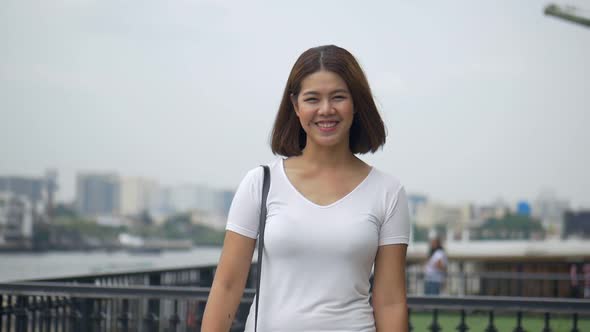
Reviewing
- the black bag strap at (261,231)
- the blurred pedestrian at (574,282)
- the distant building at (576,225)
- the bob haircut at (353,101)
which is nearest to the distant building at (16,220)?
the distant building at (576,225)

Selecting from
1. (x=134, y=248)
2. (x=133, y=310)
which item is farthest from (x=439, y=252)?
(x=134, y=248)

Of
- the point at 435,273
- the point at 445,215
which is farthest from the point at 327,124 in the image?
the point at 445,215

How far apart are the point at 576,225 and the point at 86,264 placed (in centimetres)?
2662

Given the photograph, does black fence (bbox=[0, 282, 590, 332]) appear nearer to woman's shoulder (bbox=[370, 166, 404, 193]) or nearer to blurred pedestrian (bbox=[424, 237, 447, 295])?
woman's shoulder (bbox=[370, 166, 404, 193])

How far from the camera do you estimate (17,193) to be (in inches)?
3543

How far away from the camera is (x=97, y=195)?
9425cm

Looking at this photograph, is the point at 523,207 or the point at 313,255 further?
the point at 523,207

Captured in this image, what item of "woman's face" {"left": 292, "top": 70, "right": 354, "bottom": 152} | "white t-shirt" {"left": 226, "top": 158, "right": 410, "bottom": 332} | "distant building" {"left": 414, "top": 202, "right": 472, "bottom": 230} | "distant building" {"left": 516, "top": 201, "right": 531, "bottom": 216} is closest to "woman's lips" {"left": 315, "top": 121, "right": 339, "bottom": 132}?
"woman's face" {"left": 292, "top": 70, "right": 354, "bottom": 152}

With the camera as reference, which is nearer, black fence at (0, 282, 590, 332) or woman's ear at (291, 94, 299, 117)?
woman's ear at (291, 94, 299, 117)

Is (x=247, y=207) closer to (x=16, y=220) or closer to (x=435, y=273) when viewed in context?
(x=435, y=273)

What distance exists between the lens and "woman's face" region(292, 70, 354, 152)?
230 cm

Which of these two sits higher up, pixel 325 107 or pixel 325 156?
pixel 325 107

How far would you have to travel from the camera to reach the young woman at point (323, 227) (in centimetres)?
221

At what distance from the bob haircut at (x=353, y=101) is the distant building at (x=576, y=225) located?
48.9 m
